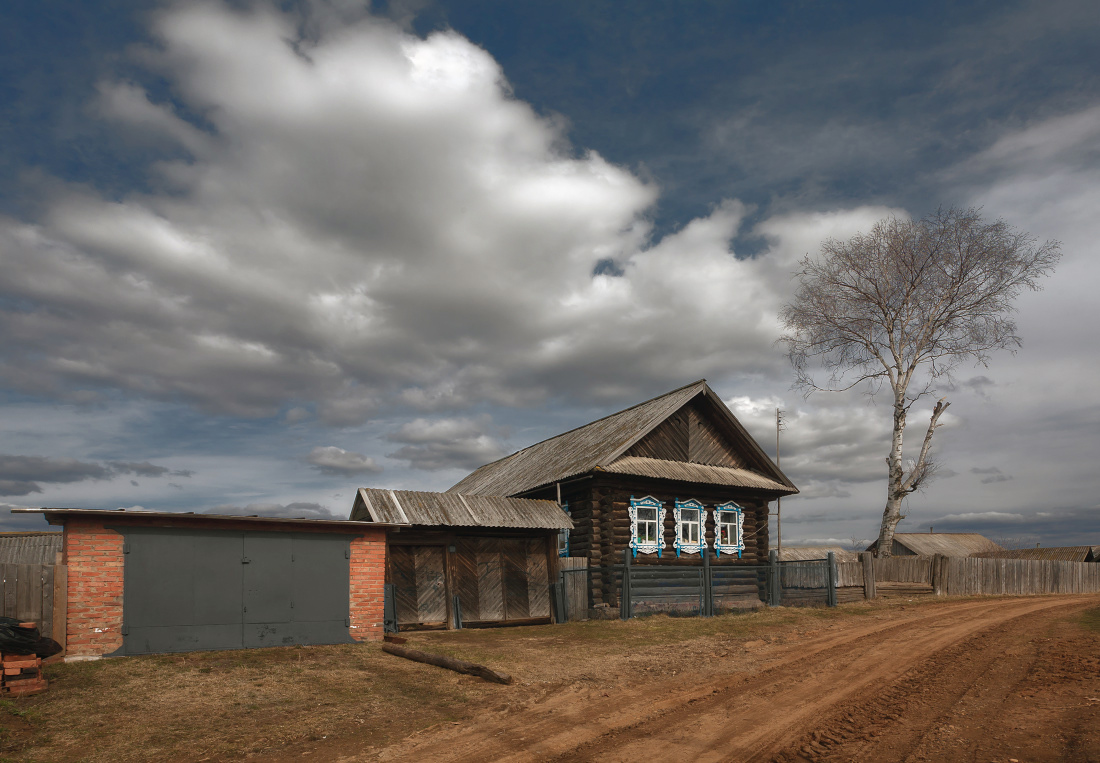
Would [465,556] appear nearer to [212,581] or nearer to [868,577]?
[212,581]

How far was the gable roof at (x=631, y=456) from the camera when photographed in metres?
21.7

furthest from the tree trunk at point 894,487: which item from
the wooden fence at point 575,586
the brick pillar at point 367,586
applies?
the brick pillar at point 367,586

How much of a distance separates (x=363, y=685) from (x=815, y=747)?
21.0 ft

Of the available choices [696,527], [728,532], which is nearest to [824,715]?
[696,527]

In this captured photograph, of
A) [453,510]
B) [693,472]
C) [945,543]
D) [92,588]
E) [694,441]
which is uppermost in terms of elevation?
[694,441]

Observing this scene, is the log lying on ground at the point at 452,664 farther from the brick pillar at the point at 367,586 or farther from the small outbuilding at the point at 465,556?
the small outbuilding at the point at 465,556

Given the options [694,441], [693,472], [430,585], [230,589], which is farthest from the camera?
[694,441]

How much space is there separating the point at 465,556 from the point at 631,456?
A: 665 centimetres

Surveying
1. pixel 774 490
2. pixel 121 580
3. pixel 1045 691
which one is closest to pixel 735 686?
pixel 1045 691

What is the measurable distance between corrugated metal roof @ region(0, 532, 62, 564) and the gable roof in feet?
52.8

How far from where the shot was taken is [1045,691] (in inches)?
352

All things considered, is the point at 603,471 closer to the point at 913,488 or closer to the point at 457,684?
the point at 457,684

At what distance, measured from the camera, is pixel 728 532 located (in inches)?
950

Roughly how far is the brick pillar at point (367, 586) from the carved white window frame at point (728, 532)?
12813 mm
